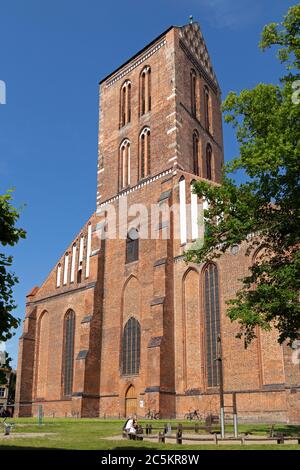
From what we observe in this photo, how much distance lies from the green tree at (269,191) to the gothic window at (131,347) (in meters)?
13.7

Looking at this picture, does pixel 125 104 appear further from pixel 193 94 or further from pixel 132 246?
pixel 132 246

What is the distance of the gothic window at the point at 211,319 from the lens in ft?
86.1

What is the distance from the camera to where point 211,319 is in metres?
→ 27.0

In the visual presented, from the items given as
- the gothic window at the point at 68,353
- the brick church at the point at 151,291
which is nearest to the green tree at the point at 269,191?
the brick church at the point at 151,291

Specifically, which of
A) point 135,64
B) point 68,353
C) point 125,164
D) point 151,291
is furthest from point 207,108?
point 68,353

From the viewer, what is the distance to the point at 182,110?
34781 mm

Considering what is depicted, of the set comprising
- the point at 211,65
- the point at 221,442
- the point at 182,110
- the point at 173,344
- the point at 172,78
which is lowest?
the point at 221,442

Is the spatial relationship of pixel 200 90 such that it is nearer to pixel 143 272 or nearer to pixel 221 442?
pixel 143 272

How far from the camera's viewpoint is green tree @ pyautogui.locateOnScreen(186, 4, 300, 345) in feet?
50.0

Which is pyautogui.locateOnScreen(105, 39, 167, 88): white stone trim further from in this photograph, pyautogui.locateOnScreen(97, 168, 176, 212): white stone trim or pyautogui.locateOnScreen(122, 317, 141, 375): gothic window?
pyautogui.locateOnScreen(122, 317, 141, 375): gothic window

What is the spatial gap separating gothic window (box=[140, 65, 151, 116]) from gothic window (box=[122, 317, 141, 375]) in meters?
15.9

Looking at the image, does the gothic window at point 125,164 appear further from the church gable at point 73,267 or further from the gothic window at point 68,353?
the gothic window at point 68,353
